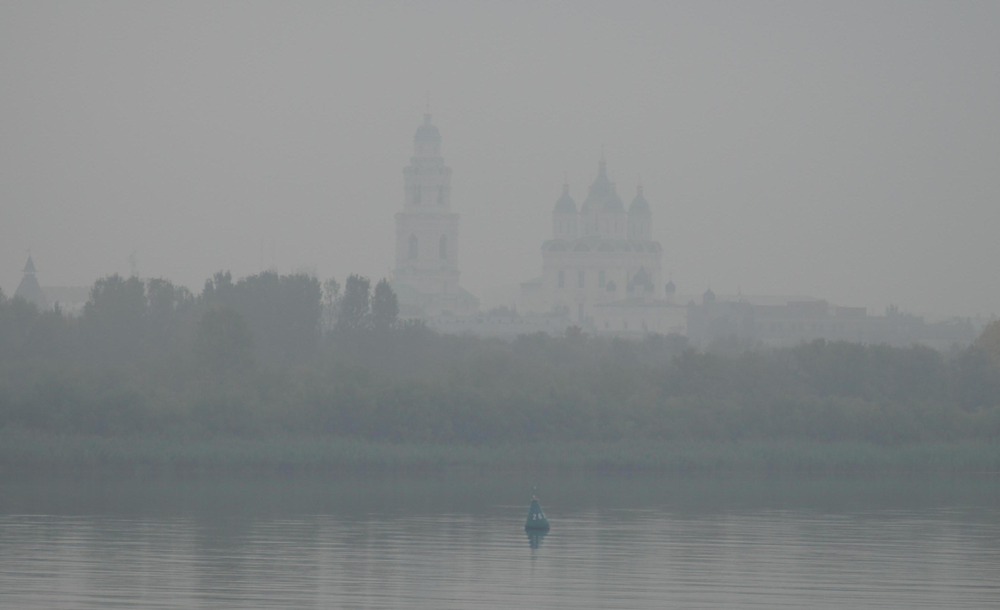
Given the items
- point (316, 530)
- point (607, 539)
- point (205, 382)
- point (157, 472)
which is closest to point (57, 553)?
point (316, 530)

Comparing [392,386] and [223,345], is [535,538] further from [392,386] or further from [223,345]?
[223,345]

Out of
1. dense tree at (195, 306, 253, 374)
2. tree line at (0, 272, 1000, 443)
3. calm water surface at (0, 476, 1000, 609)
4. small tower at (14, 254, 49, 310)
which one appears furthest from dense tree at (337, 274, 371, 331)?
small tower at (14, 254, 49, 310)

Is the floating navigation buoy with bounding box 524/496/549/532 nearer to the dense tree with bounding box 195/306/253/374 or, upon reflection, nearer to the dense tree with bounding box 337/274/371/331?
the dense tree with bounding box 195/306/253/374

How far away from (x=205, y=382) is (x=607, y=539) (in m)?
19.8

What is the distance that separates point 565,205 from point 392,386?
12633 cm

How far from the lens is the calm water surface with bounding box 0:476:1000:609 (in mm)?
22156

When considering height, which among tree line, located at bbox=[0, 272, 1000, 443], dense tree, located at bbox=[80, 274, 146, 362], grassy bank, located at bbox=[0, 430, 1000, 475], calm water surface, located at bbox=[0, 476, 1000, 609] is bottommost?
calm water surface, located at bbox=[0, 476, 1000, 609]

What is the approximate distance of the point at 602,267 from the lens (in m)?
164

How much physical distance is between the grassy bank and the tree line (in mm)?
673

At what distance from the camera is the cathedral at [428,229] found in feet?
522

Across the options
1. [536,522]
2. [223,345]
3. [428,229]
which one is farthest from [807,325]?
[536,522]

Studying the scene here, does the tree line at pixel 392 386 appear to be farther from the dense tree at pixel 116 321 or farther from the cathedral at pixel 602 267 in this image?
the cathedral at pixel 602 267

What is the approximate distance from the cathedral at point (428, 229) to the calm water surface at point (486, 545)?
119783 millimetres

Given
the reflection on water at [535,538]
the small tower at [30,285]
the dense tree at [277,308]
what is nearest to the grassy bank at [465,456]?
the reflection on water at [535,538]
